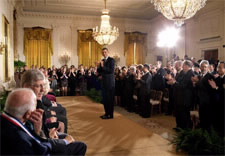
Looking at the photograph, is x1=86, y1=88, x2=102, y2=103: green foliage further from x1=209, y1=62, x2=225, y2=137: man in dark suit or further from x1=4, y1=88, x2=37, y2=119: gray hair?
x1=4, y1=88, x2=37, y2=119: gray hair

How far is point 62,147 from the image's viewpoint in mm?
2449

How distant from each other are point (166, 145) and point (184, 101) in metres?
1.30

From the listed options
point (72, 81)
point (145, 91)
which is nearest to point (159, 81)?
point (145, 91)

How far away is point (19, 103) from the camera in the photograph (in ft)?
6.18

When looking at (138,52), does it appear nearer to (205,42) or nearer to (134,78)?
(205,42)

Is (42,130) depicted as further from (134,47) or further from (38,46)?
(134,47)

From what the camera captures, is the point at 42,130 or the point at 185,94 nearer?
the point at 42,130

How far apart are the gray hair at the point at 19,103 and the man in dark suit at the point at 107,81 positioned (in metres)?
4.12

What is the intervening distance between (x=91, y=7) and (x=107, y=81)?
8.59 meters

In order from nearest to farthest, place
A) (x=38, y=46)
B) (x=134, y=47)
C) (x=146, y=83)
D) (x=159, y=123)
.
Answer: (x=159, y=123), (x=146, y=83), (x=38, y=46), (x=134, y=47)

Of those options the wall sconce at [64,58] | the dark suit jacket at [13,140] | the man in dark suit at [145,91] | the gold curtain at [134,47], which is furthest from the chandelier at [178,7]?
the gold curtain at [134,47]

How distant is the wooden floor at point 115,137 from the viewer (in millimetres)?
3766

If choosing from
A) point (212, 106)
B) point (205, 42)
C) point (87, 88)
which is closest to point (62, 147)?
point (212, 106)

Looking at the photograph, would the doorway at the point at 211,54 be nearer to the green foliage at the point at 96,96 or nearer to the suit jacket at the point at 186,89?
the green foliage at the point at 96,96
